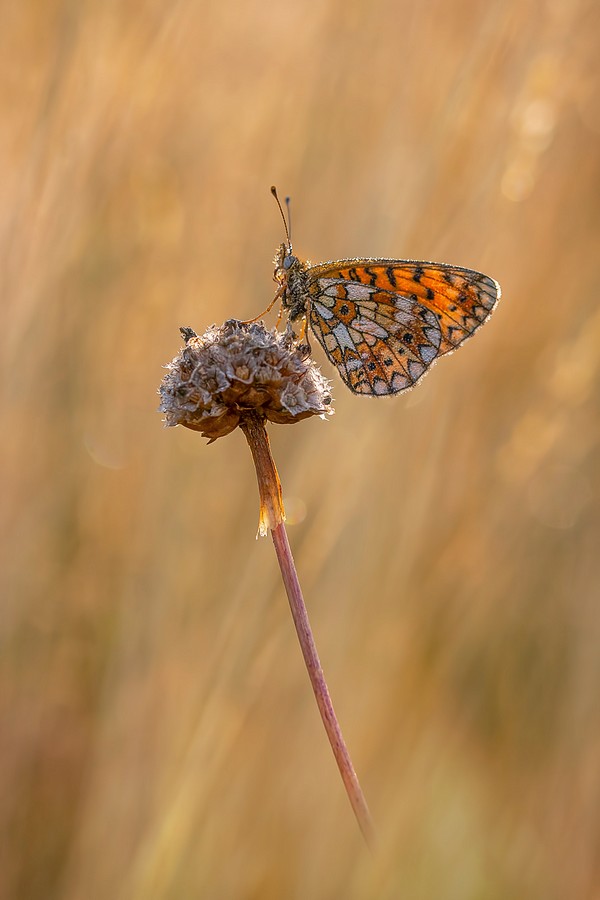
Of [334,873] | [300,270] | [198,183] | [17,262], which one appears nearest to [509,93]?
[300,270]

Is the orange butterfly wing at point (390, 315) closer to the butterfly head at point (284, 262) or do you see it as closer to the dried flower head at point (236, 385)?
the butterfly head at point (284, 262)

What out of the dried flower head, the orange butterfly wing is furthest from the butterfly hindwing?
the dried flower head

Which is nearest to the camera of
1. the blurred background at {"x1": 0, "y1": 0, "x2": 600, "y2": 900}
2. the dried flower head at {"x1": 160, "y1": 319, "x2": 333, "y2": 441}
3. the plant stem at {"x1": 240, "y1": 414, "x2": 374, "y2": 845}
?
the plant stem at {"x1": 240, "y1": 414, "x2": 374, "y2": 845}

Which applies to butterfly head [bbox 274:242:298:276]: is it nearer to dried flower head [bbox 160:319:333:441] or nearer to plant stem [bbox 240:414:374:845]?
dried flower head [bbox 160:319:333:441]

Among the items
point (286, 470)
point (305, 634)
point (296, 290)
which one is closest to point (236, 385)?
point (305, 634)

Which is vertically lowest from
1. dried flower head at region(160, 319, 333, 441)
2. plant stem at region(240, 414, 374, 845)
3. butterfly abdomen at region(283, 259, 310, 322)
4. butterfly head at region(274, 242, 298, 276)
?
plant stem at region(240, 414, 374, 845)

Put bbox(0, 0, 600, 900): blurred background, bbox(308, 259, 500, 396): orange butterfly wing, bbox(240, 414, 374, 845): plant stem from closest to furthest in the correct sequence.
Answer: bbox(240, 414, 374, 845): plant stem < bbox(308, 259, 500, 396): orange butterfly wing < bbox(0, 0, 600, 900): blurred background

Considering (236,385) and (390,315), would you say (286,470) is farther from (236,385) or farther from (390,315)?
(236,385)
